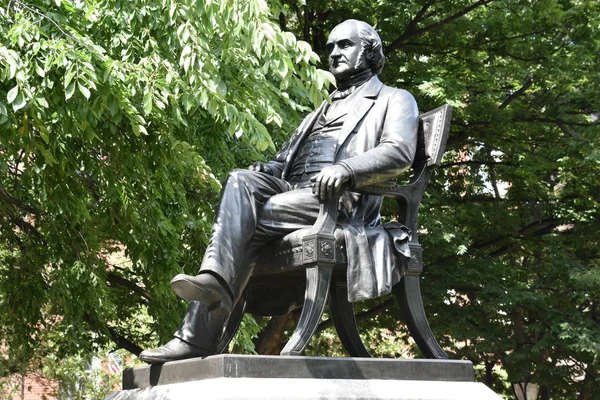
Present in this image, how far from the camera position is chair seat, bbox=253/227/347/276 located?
5.05 metres

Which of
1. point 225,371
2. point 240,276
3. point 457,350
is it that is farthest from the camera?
point 457,350

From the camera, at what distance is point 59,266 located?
31.2ft

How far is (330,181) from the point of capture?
4.93 meters

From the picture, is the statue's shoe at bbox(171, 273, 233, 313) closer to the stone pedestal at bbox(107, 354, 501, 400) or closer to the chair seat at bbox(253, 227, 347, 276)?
the stone pedestal at bbox(107, 354, 501, 400)

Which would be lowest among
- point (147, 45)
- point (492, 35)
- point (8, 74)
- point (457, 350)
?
point (457, 350)

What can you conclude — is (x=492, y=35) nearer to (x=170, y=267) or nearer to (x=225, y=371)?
(x=170, y=267)

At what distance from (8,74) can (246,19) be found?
1431 millimetres

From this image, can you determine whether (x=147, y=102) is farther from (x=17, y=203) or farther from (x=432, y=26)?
(x=432, y=26)

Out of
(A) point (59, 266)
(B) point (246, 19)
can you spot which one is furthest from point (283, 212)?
(A) point (59, 266)

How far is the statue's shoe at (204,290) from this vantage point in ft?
14.9

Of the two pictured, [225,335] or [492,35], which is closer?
[225,335]

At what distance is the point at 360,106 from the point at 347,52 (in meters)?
0.33

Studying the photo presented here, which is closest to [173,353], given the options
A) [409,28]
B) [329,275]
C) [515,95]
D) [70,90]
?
[329,275]

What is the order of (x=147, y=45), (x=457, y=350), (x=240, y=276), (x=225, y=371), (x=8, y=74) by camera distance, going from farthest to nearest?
(x=457, y=350) → (x=147, y=45) → (x=8, y=74) → (x=240, y=276) → (x=225, y=371)
